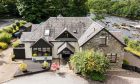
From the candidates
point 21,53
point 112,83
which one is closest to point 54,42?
point 21,53

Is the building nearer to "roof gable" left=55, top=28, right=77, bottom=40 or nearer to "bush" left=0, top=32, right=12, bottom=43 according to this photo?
"roof gable" left=55, top=28, right=77, bottom=40

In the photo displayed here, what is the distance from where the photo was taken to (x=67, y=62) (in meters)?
39.8

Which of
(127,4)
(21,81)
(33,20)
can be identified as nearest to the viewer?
(21,81)

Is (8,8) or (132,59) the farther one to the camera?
(8,8)

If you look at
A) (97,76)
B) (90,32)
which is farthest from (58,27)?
(97,76)

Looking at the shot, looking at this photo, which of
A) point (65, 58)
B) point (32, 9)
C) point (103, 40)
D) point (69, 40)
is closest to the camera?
point (103, 40)

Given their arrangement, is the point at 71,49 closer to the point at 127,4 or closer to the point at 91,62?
the point at 91,62

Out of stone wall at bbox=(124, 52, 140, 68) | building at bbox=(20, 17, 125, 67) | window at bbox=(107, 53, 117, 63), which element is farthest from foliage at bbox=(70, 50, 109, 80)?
stone wall at bbox=(124, 52, 140, 68)

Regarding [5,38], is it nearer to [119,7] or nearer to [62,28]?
[62,28]

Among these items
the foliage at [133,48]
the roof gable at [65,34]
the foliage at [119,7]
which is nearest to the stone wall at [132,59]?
the foliage at [133,48]

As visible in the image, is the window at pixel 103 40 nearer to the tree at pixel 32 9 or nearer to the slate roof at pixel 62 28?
the slate roof at pixel 62 28

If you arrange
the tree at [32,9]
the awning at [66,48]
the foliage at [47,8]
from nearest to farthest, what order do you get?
the awning at [66,48]
the tree at [32,9]
the foliage at [47,8]

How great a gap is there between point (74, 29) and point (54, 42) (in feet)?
14.6

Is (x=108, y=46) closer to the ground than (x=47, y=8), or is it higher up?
closer to the ground
